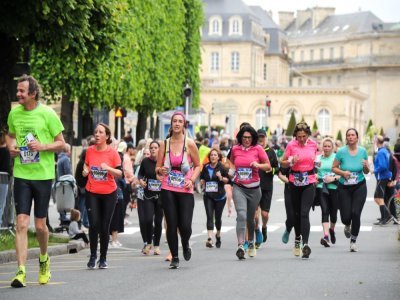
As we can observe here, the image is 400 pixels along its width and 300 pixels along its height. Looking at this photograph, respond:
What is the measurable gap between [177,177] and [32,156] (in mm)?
2935

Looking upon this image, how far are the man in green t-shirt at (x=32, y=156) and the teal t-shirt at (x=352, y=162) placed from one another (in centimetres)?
702

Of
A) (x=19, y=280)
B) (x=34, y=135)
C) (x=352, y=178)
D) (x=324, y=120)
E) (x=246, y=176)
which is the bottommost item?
(x=324, y=120)

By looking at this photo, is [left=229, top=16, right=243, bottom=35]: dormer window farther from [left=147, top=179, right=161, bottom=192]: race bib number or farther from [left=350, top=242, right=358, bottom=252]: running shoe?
[left=147, top=179, right=161, bottom=192]: race bib number

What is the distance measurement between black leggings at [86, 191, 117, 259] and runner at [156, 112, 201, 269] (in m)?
0.69

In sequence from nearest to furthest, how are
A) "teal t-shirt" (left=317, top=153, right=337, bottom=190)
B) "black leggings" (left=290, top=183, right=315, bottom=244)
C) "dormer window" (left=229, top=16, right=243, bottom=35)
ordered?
"black leggings" (left=290, top=183, right=315, bottom=244)
"teal t-shirt" (left=317, top=153, right=337, bottom=190)
"dormer window" (left=229, top=16, right=243, bottom=35)

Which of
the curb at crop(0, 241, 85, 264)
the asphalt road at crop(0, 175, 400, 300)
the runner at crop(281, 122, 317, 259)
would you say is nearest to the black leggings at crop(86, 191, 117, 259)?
the asphalt road at crop(0, 175, 400, 300)

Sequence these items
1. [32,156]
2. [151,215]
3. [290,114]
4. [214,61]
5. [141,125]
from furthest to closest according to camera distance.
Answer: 1. [214,61]
2. [290,114]
3. [141,125]
4. [151,215]
5. [32,156]

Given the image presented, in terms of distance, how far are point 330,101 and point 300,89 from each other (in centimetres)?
403

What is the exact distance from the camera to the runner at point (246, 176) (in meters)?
18.8

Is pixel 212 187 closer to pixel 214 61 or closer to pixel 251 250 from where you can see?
pixel 251 250

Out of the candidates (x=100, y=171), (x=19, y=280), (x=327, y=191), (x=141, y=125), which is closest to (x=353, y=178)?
(x=327, y=191)

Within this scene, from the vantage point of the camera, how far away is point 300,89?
13725cm

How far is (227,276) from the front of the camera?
1544cm

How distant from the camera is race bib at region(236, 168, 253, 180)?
18.8 m
